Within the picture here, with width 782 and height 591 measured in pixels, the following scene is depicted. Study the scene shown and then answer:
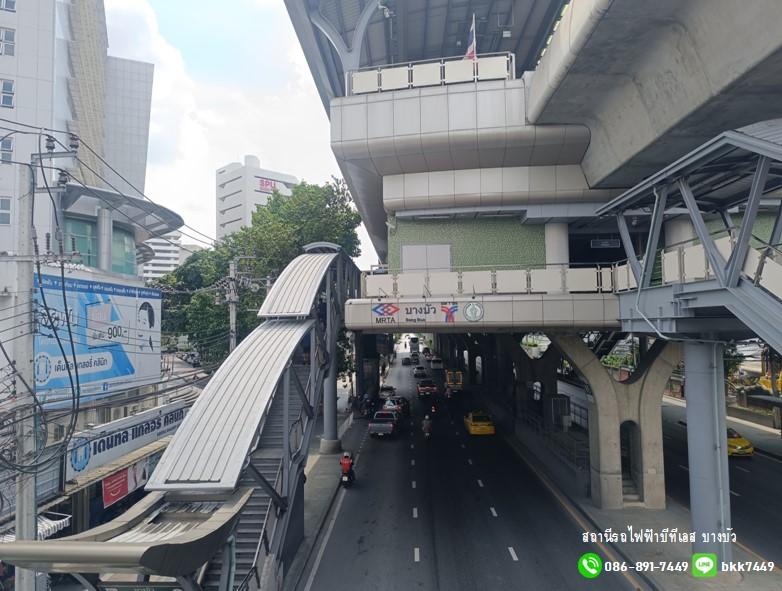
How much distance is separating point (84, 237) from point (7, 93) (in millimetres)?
16811

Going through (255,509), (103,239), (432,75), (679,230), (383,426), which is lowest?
(383,426)

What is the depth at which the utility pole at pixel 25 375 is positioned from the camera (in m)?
8.72

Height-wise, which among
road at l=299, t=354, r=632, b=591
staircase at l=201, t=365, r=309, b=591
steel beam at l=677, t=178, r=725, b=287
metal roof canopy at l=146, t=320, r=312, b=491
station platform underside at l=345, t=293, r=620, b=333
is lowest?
road at l=299, t=354, r=632, b=591

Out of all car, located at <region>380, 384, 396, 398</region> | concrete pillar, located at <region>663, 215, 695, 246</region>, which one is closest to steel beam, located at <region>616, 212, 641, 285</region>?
concrete pillar, located at <region>663, 215, 695, 246</region>

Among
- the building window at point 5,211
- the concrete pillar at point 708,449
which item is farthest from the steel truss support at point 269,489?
the building window at point 5,211

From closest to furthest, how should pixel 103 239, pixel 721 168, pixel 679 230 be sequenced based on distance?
pixel 721 168 < pixel 679 230 < pixel 103 239

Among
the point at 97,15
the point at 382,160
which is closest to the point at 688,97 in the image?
the point at 382,160

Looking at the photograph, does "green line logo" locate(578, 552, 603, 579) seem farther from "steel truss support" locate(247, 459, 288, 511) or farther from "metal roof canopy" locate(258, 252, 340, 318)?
"metal roof canopy" locate(258, 252, 340, 318)

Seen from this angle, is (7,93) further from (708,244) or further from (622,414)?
(622,414)

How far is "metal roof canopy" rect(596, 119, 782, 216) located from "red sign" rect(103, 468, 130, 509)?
701 inches

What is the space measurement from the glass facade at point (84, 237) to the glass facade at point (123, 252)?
0.84m

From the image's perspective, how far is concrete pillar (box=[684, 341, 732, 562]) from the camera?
12.4m

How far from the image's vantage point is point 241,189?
4405 inches

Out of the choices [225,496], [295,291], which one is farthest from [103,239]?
[225,496]
